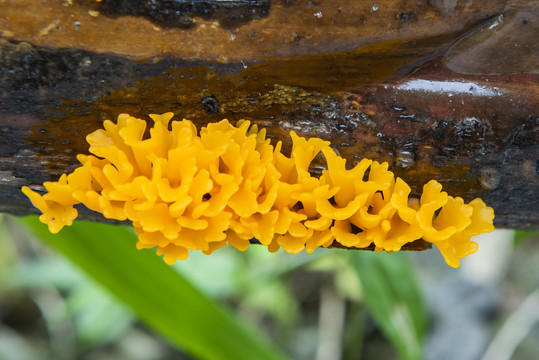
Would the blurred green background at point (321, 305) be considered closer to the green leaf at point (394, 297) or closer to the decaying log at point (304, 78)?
the green leaf at point (394, 297)

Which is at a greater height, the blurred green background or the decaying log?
the decaying log

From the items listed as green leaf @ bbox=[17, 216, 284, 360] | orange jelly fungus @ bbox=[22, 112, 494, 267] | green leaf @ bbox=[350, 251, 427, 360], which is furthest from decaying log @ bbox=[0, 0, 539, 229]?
green leaf @ bbox=[350, 251, 427, 360]

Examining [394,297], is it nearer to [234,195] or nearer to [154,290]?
[154,290]

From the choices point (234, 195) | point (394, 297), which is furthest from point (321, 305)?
point (234, 195)

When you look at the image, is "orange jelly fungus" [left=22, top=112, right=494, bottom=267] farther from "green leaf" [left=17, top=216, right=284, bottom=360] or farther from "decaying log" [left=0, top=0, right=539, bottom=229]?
"green leaf" [left=17, top=216, right=284, bottom=360]

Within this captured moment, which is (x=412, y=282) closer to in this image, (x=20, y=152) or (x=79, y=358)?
(x=20, y=152)

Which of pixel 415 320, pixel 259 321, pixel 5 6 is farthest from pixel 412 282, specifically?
pixel 5 6
